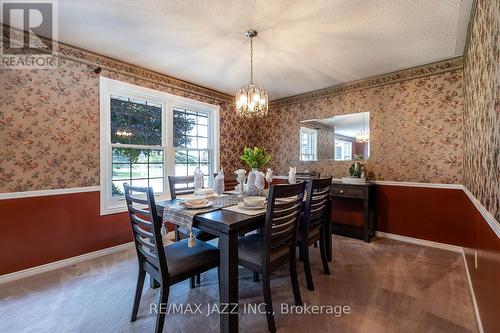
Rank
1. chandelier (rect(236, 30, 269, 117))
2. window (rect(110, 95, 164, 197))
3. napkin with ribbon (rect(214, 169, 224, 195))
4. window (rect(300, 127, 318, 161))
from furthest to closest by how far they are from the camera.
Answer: window (rect(300, 127, 318, 161)) < window (rect(110, 95, 164, 197)) < chandelier (rect(236, 30, 269, 117)) < napkin with ribbon (rect(214, 169, 224, 195))

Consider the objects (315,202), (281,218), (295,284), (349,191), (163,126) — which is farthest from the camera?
(163,126)

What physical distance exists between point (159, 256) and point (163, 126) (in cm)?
249

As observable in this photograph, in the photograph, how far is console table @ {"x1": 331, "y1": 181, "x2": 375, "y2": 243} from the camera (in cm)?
318

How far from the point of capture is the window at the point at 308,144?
4203mm

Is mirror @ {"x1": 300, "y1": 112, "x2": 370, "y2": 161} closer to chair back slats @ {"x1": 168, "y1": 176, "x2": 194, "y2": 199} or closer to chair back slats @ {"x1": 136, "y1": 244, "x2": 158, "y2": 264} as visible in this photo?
chair back slats @ {"x1": 168, "y1": 176, "x2": 194, "y2": 199}

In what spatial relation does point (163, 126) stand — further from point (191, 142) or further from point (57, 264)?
point (57, 264)

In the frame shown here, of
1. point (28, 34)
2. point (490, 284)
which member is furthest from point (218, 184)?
point (28, 34)

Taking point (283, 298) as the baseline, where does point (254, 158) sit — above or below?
above

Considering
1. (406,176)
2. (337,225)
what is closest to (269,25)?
(406,176)

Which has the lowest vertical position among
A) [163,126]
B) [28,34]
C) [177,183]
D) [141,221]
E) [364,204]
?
[364,204]

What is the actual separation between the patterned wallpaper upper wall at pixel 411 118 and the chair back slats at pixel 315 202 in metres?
1.77

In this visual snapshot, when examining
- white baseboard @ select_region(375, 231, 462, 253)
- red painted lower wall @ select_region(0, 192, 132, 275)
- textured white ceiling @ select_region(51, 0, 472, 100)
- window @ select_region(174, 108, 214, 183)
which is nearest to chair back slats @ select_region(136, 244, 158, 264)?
red painted lower wall @ select_region(0, 192, 132, 275)

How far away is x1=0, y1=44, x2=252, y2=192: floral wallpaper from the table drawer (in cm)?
329

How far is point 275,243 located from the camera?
5.39 feet
